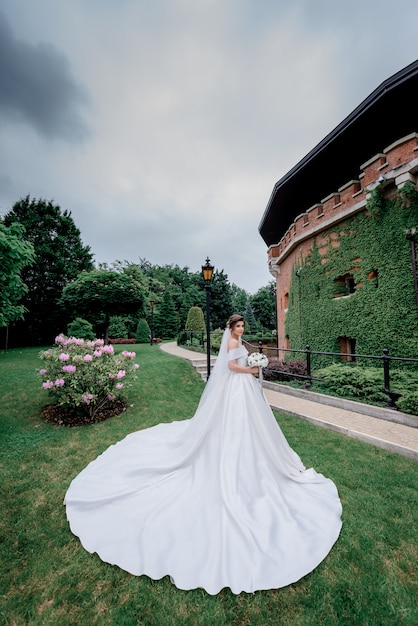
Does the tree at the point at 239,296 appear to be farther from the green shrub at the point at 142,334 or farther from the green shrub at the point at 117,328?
the green shrub at the point at 117,328

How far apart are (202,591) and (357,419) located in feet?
16.7

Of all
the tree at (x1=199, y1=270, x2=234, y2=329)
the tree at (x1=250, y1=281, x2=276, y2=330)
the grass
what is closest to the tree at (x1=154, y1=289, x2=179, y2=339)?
the tree at (x1=199, y1=270, x2=234, y2=329)

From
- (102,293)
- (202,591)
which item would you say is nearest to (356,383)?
(202,591)

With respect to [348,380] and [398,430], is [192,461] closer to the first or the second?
[398,430]

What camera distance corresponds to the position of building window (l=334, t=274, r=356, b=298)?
399 inches

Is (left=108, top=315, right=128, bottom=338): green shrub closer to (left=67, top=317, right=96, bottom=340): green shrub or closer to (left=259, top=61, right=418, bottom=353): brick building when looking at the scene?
(left=67, top=317, right=96, bottom=340): green shrub

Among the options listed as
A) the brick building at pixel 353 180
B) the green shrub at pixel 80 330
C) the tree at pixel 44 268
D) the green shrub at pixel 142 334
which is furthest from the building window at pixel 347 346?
the green shrub at pixel 142 334

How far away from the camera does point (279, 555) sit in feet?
7.55

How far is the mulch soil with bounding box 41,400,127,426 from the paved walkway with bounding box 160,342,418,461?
165 inches

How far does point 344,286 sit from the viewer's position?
10195 mm

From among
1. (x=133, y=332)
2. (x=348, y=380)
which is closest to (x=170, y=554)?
(x=348, y=380)

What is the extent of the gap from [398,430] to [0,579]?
6.33 meters

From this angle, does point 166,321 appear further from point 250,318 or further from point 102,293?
point 102,293

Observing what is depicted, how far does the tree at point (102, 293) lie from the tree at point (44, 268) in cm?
728
